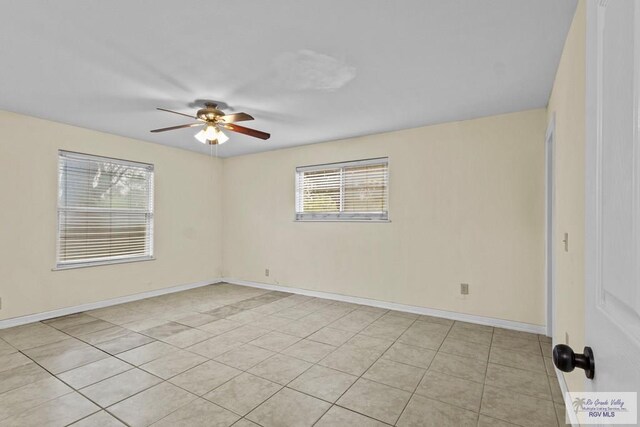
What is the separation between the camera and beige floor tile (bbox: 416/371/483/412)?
2141 mm

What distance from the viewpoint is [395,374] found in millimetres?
2520

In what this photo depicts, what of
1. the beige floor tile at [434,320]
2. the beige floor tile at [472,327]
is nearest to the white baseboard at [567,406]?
the beige floor tile at [472,327]

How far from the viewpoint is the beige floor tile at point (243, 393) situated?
2109 mm

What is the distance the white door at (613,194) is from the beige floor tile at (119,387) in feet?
8.57

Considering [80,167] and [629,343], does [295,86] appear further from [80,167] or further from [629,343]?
[80,167]

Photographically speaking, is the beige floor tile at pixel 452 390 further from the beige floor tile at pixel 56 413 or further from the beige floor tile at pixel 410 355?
the beige floor tile at pixel 56 413

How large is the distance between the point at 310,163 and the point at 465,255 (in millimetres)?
2572

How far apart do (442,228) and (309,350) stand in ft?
Result: 7.00

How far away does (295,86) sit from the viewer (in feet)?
9.28

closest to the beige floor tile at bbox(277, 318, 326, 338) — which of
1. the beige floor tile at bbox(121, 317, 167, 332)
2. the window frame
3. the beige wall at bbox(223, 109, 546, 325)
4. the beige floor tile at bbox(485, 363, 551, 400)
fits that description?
the beige wall at bbox(223, 109, 546, 325)

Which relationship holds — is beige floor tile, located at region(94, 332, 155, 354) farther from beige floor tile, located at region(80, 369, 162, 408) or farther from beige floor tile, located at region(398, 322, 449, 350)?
beige floor tile, located at region(398, 322, 449, 350)

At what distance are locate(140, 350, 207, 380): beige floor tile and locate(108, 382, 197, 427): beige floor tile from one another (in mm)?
208

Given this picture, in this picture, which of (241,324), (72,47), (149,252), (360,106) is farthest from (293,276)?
(72,47)

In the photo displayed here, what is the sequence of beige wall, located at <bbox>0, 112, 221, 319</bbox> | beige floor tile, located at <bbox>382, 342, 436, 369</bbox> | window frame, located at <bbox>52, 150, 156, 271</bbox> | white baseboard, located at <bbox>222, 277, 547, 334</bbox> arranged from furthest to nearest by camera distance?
window frame, located at <bbox>52, 150, 156, 271</bbox>
beige wall, located at <bbox>0, 112, 221, 319</bbox>
white baseboard, located at <bbox>222, 277, 547, 334</bbox>
beige floor tile, located at <bbox>382, 342, 436, 369</bbox>
